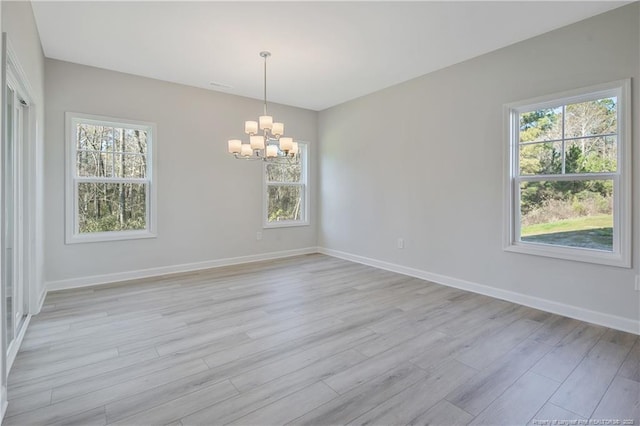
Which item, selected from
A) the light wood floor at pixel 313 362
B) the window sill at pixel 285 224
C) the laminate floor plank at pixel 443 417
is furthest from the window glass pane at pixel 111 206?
the laminate floor plank at pixel 443 417

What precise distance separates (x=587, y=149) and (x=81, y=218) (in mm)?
5740

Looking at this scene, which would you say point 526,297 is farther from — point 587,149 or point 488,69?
point 488,69

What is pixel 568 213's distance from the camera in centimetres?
319

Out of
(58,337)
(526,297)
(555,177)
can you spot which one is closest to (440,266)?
(526,297)

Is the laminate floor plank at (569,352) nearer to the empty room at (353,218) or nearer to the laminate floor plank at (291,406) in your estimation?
the empty room at (353,218)

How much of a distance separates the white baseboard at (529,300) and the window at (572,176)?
0.48m

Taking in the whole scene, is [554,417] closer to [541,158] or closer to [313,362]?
[313,362]

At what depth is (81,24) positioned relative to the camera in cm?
311

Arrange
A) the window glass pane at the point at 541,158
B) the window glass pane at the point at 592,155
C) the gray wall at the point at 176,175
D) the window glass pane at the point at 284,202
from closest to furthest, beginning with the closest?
the window glass pane at the point at 592,155, the window glass pane at the point at 541,158, the gray wall at the point at 176,175, the window glass pane at the point at 284,202

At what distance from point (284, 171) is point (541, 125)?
396 cm

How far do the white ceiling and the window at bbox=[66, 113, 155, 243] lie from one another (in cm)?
79

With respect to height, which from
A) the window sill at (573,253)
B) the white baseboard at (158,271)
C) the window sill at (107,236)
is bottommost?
the white baseboard at (158,271)

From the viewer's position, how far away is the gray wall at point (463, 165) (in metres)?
2.89

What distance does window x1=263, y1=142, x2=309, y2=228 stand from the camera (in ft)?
18.9
